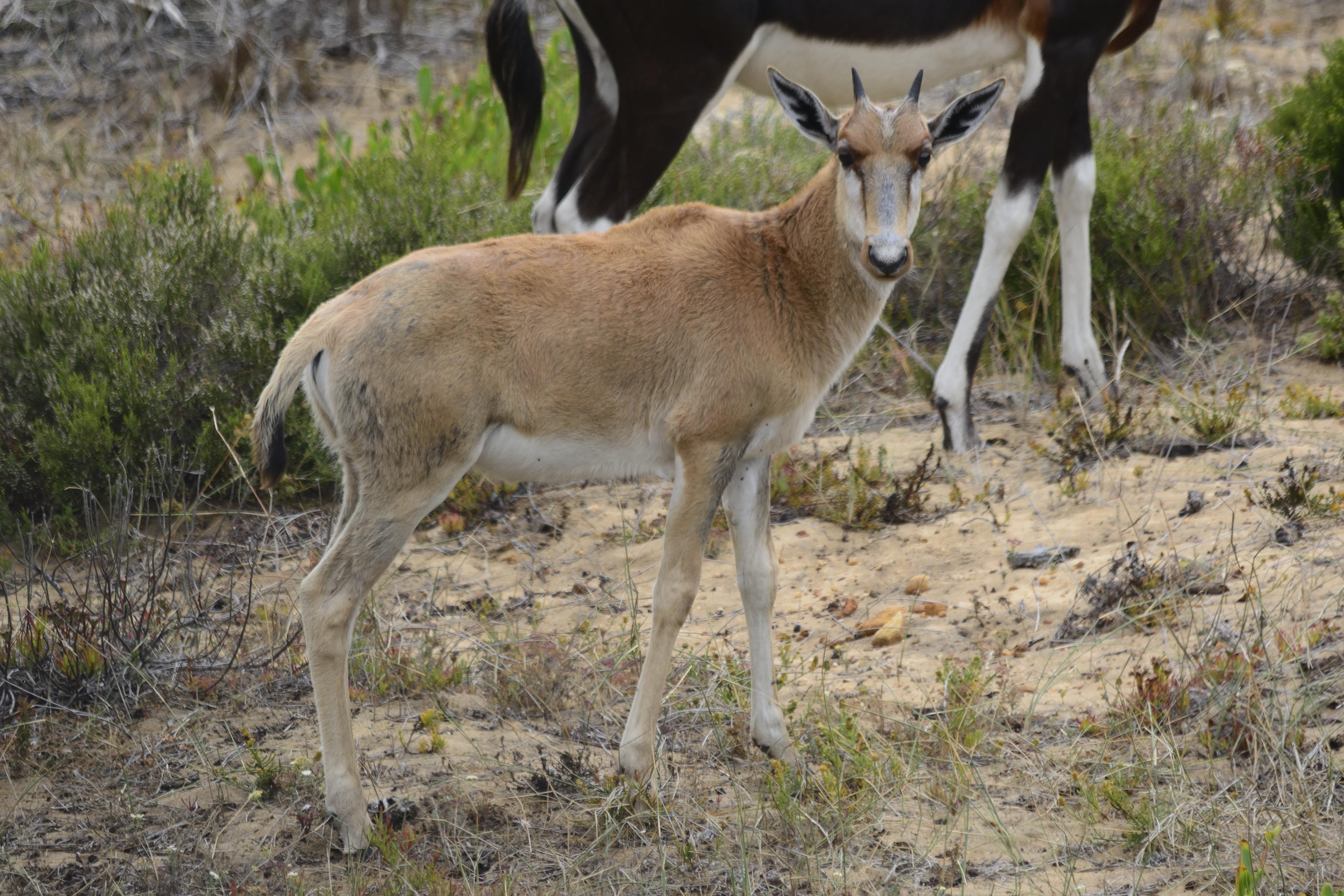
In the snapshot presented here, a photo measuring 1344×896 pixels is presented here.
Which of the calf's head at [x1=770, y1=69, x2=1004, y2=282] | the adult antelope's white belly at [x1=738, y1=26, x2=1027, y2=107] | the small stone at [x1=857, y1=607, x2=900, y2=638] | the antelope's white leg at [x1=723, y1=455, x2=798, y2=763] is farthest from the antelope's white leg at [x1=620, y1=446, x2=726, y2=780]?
the adult antelope's white belly at [x1=738, y1=26, x2=1027, y2=107]

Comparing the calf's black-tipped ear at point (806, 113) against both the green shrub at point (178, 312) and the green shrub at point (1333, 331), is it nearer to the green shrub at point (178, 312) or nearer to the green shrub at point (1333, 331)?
the green shrub at point (178, 312)

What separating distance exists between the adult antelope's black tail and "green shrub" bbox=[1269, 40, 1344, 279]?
4351mm

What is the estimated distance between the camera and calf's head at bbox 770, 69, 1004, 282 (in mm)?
3916

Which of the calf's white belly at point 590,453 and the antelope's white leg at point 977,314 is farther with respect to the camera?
the antelope's white leg at point 977,314

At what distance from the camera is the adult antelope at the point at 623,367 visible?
384cm

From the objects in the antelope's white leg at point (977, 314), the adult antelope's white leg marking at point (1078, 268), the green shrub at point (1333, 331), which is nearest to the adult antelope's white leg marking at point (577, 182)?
the antelope's white leg at point (977, 314)

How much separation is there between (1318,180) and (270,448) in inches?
246

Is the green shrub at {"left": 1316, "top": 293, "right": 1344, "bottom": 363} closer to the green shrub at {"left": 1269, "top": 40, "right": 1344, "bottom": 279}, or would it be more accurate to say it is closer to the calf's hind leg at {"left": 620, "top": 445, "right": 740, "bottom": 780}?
the green shrub at {"left": 1269, "top": 40, "right": 1344, "bottom": 279}

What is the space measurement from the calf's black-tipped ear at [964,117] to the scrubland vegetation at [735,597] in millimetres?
1864

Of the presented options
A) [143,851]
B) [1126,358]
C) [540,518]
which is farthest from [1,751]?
[1126,358]

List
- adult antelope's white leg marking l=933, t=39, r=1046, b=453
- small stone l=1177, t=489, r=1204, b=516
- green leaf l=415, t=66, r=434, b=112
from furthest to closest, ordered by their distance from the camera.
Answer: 1. green leaf l=415, t=66, r=434, b=112
2. adult antelope's white leg marking l=933, t=39, r=1046, b=453
3. small stone l=1177, t=489, r=1204, b=516

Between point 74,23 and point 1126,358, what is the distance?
958cm

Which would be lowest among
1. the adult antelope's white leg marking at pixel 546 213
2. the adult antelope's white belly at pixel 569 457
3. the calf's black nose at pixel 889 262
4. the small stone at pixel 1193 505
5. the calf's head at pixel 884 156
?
the small stone at pixel 1193 505

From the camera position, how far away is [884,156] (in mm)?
4020
